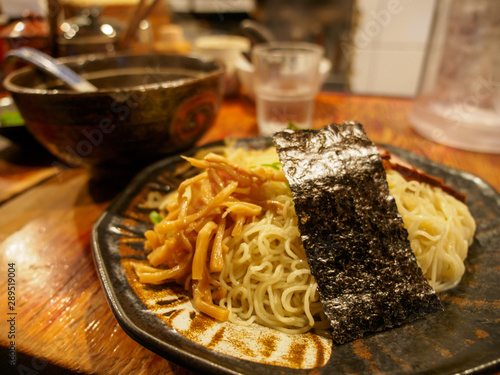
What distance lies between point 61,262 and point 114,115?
816 mm

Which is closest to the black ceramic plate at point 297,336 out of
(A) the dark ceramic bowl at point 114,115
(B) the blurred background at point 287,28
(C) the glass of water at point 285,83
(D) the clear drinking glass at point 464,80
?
(A) the dark ceramic bowl at point 114,115

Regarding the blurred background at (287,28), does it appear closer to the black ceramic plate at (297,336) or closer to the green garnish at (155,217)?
the green garnish at (155,217)

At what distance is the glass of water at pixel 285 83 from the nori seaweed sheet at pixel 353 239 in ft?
4.75

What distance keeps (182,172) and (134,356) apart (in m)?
1.13

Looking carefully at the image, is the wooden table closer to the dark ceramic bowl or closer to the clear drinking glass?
the clear drinking glass

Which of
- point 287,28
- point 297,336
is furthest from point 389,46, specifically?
point 297,336

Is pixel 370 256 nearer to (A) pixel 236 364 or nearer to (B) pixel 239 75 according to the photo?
(A) pixel 236 364

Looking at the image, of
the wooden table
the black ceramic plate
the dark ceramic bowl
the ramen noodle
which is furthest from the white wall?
the black ceramic plate

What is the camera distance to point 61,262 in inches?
65.4

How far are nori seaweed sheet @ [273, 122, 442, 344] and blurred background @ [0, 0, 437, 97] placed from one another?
2.87 m

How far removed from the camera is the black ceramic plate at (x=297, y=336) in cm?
99

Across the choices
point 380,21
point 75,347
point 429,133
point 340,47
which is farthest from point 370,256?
point 340,47

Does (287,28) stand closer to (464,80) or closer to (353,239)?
(464,80)

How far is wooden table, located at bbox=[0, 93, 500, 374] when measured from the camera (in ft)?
3.92
